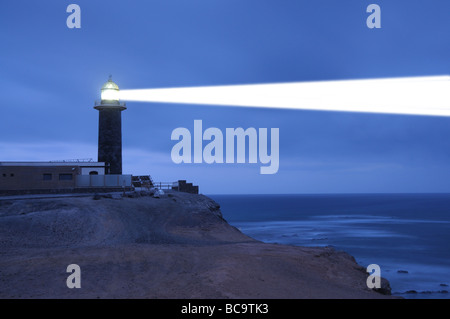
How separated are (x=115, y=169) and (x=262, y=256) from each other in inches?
1258

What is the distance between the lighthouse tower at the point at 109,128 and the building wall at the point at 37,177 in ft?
17.7

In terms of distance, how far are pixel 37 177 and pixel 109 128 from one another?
32.2ft

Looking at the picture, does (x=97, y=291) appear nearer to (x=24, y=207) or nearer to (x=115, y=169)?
(x=24, y=207)

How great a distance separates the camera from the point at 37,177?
39.0 m

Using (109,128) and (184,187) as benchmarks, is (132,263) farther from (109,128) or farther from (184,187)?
(184,187)

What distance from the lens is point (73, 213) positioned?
2384cm

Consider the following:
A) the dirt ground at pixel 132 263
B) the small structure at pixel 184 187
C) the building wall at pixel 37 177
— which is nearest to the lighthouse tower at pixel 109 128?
the building wall at pixel 37 177

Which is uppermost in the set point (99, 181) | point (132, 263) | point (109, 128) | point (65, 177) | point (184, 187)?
point (109, 128)

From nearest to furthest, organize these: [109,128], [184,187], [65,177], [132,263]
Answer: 1. [132,263]
2. [65,177]
3. [109,128]
4. [184,187]

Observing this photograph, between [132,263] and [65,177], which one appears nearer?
[132,263]

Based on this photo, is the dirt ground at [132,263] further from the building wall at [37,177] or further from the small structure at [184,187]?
the small structure at [184,187]

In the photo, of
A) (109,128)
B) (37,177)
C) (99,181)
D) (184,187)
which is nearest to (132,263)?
(99,181)
